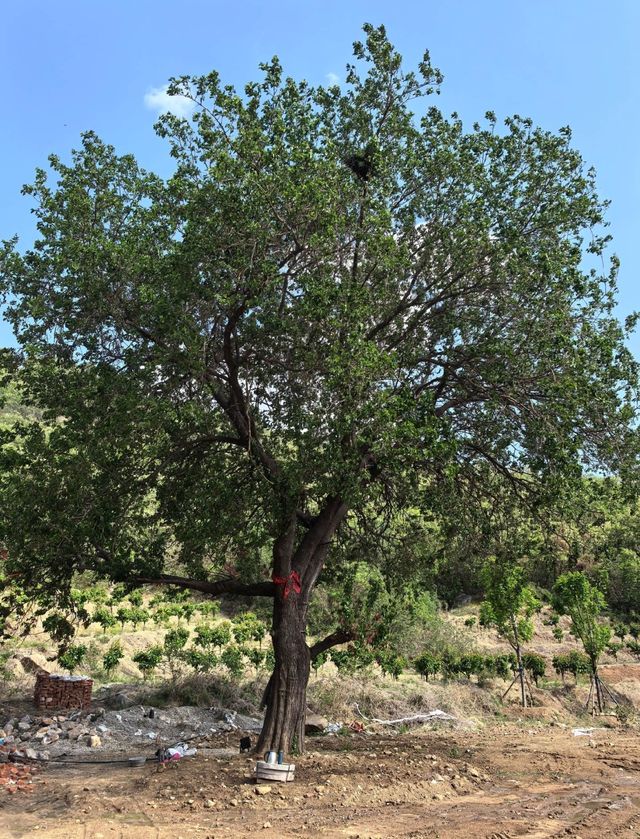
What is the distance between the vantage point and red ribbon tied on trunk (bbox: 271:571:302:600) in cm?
1092

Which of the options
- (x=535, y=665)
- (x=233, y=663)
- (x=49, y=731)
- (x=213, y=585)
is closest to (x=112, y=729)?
(x=49, y=731)

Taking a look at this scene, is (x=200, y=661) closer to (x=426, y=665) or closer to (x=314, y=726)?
(x=314, y=726)

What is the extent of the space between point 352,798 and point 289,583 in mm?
3322

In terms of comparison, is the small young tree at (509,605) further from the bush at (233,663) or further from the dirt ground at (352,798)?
the dirt ground at (352,798)

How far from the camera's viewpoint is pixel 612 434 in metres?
10.3

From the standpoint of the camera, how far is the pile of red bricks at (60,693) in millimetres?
14883

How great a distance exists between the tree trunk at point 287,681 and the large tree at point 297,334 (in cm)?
4

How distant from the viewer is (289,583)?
10.9m

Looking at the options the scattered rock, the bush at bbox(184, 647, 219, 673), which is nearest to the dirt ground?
the scattered rock

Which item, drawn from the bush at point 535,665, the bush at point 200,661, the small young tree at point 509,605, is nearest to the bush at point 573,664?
the bush at point 535,665

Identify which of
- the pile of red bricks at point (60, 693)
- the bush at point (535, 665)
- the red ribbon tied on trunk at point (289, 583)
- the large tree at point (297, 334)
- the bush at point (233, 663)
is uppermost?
the large tree at point (297, 334)

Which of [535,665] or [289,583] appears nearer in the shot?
[289,583]

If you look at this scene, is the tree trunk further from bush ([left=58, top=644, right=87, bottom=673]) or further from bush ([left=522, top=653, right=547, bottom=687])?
bush ([left=522, top=653, right=547, bottom=687])

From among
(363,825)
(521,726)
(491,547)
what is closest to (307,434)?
(363,825)
